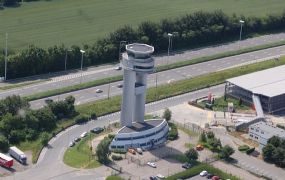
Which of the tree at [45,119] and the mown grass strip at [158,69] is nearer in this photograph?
the tree at [45,119]

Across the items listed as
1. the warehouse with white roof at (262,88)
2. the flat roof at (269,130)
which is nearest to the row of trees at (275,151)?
the flat roof at (269,130)

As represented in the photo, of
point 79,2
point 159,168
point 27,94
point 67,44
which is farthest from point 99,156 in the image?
point 79,2

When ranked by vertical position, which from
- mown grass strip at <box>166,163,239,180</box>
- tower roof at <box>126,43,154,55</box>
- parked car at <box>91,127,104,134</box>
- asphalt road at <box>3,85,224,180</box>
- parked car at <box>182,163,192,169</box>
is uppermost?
tower roof at <box>126,43,154,55</box>

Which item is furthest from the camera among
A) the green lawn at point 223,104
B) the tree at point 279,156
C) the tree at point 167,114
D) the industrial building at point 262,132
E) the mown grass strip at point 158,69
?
the mown grass strip at point 158,69

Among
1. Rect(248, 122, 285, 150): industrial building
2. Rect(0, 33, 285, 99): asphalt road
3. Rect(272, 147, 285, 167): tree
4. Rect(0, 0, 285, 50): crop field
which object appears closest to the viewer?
Rect(272, 147, 285, 167): tree

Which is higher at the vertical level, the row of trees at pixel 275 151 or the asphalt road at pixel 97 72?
the asphalt road at pixel 97 72

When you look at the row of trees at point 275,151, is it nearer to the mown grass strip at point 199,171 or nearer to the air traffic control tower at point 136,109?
the mown grass strip at point 199,171

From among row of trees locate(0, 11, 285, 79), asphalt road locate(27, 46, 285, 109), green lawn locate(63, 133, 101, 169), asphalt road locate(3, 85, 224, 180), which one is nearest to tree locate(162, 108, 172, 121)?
asphalt road locate(3, 85, 224, 180)

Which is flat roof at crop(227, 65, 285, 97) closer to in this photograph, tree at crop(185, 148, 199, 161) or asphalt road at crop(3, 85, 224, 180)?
asphalt road at crop(3, 85, 224, 180)
